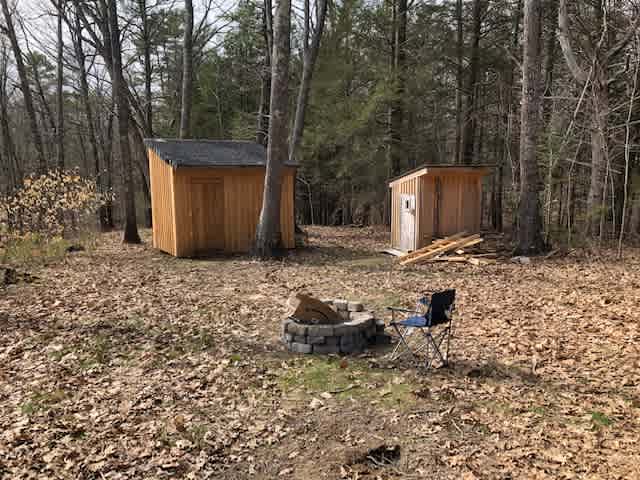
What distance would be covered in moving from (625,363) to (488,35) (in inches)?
629

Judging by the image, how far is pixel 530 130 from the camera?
36.5 ft

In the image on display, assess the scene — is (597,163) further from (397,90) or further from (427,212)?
(397,90)

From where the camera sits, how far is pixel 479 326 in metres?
6.23

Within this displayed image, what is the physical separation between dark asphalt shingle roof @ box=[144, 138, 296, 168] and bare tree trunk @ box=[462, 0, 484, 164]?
26.3 feet

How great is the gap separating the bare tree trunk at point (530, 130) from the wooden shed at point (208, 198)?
6165mm

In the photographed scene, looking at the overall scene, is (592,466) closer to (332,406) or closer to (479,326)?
(332,406)

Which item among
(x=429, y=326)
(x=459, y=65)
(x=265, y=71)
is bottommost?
(x=429, y=326)

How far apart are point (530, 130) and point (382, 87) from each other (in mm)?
7336

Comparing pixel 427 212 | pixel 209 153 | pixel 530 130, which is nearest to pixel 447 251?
pixel 427 212

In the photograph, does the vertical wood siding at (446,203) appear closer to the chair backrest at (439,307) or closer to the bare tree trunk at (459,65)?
the bare tree trunk at (459,65)

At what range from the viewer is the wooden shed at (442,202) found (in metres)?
12.3

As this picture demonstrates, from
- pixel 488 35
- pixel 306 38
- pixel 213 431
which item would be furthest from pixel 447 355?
pixel 488 35

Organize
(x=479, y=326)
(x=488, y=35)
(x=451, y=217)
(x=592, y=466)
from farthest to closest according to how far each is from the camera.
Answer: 1. (x=488, y=35)
2. (x=451, y=217)
3. (x=479, y=326)
4. (x=592, y=466)

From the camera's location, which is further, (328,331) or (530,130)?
(530,130)
